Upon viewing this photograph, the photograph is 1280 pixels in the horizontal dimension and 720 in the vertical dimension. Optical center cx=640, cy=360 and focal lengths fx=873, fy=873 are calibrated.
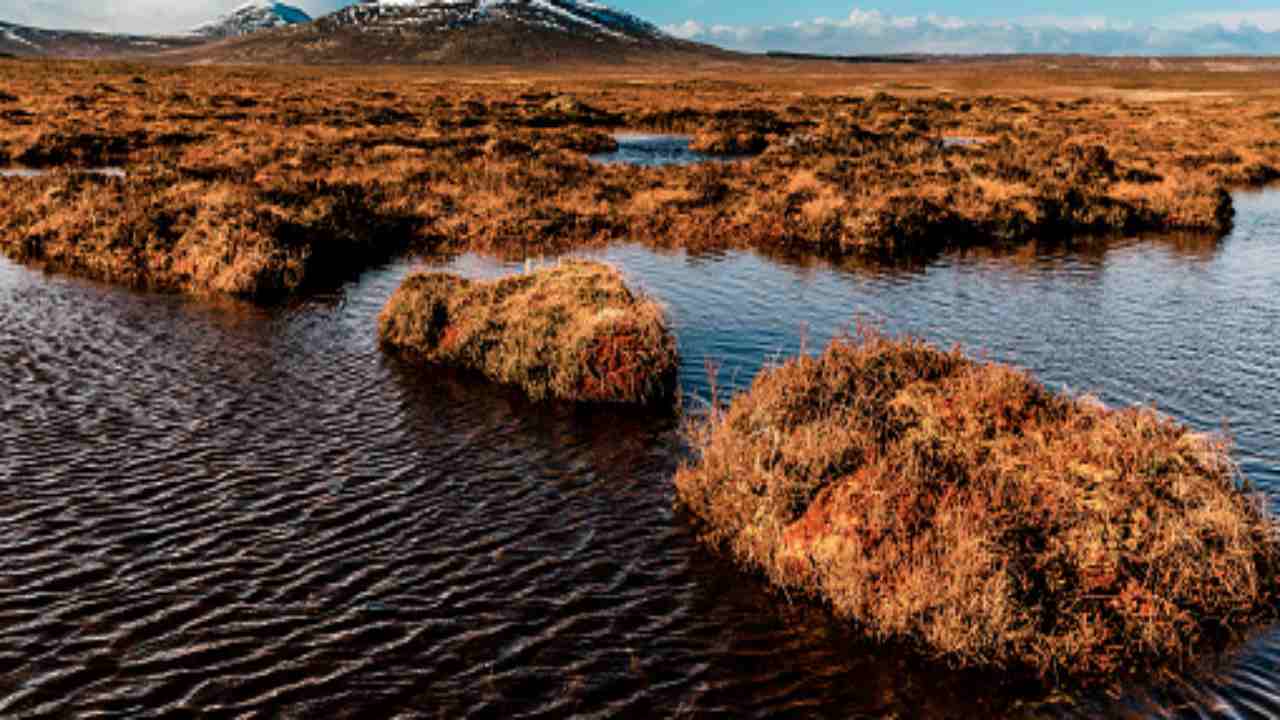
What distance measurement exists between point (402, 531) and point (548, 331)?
7.27 metres

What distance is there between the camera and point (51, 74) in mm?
123375

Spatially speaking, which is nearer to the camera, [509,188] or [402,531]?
[402,531]

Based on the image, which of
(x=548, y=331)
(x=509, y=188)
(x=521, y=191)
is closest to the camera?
(x=548, y=331)

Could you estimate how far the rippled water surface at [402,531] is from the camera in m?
8.74

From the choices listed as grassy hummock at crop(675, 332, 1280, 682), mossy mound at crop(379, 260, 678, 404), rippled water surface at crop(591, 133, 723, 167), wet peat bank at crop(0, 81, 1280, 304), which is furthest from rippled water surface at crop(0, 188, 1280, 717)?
rippled water surface at crop(591, 133, 723, 167)

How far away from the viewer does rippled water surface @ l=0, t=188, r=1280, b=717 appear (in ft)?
28.7

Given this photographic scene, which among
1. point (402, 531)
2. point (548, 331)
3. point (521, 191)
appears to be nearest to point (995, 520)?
point (402, 531)

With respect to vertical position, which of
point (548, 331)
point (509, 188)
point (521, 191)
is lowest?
point (548, 331)

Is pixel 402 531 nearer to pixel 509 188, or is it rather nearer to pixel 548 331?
pixel 548 331

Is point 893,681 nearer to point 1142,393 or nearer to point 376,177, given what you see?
point 1142,393

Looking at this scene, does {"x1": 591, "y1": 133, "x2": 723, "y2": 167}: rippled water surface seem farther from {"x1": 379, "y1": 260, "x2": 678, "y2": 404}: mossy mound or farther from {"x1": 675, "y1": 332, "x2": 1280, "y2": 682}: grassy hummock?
{"x1": 675, "y1": 332, "x2": 1280, "y2": 682}: grassy hummock

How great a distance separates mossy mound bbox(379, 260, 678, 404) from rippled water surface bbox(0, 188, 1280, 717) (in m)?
0.72

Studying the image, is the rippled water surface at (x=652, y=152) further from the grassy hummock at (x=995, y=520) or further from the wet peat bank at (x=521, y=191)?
the grassy hummock at (x=995, y=520)

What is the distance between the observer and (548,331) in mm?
18375
